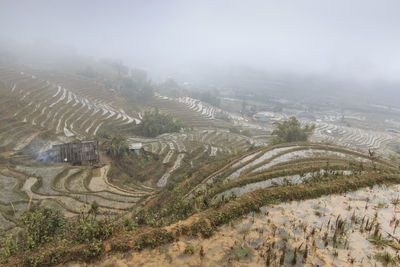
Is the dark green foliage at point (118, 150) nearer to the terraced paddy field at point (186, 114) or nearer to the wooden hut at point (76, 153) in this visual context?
the wooden hut at point (76, 153)

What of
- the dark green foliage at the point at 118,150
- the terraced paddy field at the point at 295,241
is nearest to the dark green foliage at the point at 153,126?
the dark green foliage at the point at 118,150

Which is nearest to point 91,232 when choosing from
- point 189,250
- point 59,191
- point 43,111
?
point 189,250

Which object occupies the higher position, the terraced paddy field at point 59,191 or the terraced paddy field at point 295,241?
the terraced paddy field at point 295,241

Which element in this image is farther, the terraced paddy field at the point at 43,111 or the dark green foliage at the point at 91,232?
the terraced paddy field at the point at 43,111

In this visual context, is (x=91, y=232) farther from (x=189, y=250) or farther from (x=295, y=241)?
(x=295, y=241)

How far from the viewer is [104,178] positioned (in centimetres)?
1892

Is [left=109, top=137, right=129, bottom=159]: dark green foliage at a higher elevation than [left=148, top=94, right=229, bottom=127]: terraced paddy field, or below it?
below

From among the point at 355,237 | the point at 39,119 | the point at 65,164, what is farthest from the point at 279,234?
the point at 39,119

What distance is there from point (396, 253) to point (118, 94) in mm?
61861

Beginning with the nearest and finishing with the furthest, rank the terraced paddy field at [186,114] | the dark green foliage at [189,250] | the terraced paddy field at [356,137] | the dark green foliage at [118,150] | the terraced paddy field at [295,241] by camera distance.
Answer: the terraced paddy field at [295,241] → the dark green foliage at [189,250] → the dark green foliage at [118,150] → the terraced paddy field at [356,137] → the terraced paddy field at [186,114]

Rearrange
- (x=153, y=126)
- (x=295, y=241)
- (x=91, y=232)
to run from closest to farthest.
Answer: (x=91, y=232) → (x=295, y=241) → (x=153, y=126)

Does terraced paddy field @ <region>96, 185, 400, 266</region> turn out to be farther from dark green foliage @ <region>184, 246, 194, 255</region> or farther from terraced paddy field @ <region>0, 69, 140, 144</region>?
terraced paddy field @ <region>0, 69, 140, 144</region>

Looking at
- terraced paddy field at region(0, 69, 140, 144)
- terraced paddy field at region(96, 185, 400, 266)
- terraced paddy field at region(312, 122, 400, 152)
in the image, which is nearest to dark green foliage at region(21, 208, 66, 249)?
terraced paddy field at region(96, 185, 400, 266)

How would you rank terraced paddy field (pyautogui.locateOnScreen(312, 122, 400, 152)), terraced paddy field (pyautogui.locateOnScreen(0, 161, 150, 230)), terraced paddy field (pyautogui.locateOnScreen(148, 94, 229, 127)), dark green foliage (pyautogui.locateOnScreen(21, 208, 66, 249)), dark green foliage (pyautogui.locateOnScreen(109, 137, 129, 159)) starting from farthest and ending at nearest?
1. terraced paddy field (pyautogui.locateOnScreen(148, 94, 229, 127))
2. terraced paddy field (pyautogui.locateOnScreen(312, 122, 400, 152))
3. dark green foliage (pyautogui.locateOnScreen(109, 137, 129, 159))
4. terraced paddy field (pyautogui.locateOnScreen(0, 161, 150, 230))
5. dark green foliage (pyautogui.locateOnScreen(21, 208, 66, 249))
